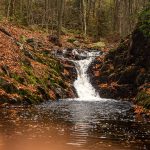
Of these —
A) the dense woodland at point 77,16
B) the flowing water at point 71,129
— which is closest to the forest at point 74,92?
the flowing water at point 71,129

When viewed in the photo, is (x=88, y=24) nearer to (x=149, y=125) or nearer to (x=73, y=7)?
(x=73, y=7)

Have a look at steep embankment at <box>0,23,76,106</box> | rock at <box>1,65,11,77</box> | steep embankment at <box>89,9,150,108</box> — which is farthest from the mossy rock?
steep embankment at <box>89,9,150,108</box>

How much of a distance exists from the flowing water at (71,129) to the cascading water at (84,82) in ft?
31.1

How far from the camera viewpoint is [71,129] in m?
12.0

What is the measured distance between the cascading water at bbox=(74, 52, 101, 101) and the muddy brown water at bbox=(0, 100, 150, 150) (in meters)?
10.0

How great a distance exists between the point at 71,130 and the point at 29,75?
11851mm

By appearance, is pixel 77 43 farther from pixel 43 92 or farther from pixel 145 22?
pixel 43 92

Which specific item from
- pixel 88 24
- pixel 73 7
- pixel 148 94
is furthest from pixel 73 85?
pixel 73 7

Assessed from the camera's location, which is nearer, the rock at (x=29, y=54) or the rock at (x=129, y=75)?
the rock at (x=129, y=75)

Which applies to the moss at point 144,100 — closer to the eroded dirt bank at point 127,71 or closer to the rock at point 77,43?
the eroded dirt bank at point 127,71

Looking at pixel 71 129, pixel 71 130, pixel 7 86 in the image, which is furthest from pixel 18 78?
pixel 71 130

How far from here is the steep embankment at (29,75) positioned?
771 inches

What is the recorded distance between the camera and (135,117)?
15555 mm

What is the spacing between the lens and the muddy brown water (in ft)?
30.9
